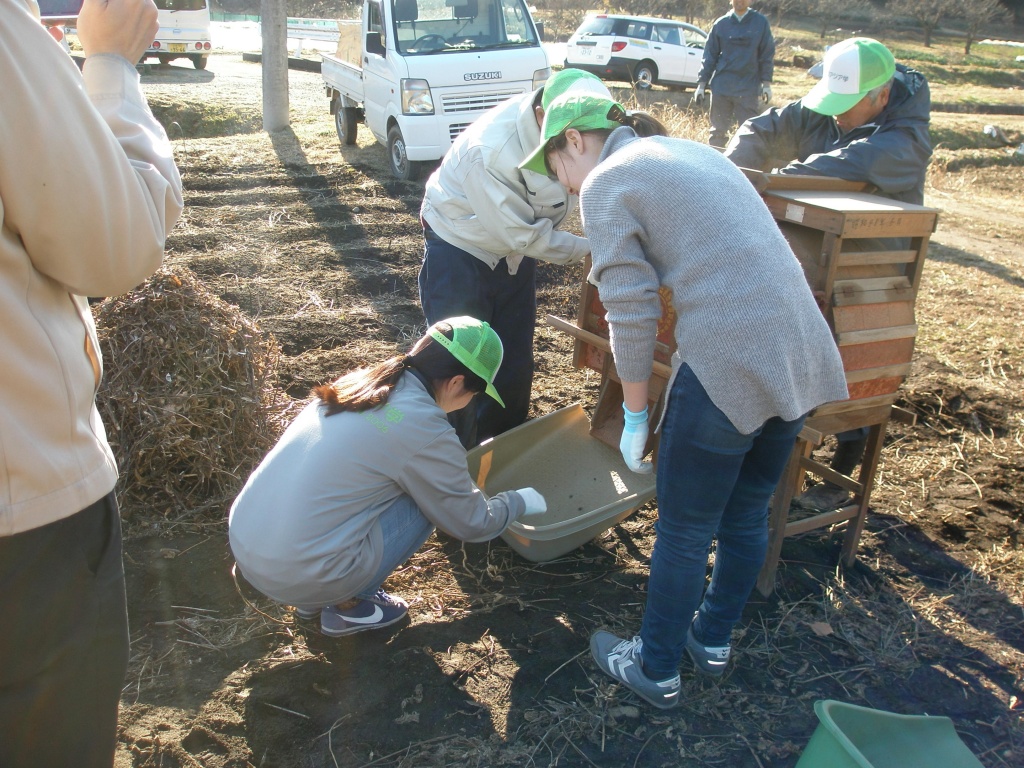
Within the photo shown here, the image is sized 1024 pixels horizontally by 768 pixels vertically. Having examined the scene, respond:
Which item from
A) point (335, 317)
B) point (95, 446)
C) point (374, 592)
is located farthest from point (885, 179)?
point (335, 317)

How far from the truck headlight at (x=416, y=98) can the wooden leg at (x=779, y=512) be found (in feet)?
20.9

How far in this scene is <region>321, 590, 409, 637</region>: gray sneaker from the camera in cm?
267

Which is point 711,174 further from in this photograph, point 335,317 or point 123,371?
point 335,317

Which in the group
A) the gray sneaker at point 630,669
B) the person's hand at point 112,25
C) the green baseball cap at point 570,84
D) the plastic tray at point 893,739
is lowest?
the gray sneaker at point 630,669

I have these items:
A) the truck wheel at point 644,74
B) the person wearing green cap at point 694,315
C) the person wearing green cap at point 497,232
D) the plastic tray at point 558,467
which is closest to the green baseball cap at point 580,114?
the person wearing green cap at point 694,315

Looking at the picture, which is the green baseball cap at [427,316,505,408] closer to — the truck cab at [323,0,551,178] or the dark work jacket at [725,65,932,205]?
the dark work jacket at [725,65,932,205]

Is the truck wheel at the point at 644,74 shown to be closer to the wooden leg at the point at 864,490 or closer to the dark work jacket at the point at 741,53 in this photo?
the dark work jacket at the point at 741,53

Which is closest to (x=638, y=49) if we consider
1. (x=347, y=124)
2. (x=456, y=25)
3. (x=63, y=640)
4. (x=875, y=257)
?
(x=347, y=124)

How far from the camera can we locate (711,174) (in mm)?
1976

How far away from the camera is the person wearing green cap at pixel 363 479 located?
237 cm

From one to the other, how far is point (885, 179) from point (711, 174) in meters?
1.45

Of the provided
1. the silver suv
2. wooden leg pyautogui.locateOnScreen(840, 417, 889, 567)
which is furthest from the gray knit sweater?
the silver suv

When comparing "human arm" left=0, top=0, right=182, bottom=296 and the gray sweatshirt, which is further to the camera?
the gray sweatshirt

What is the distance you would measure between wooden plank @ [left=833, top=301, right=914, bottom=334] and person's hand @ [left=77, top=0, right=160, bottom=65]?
212cm
